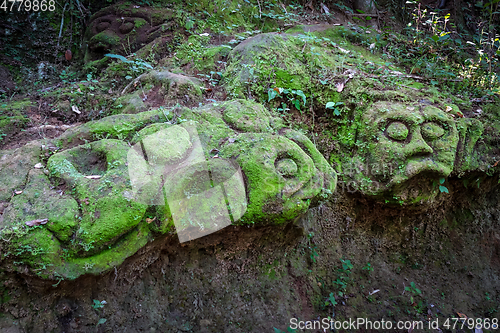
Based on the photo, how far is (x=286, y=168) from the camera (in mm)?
3174

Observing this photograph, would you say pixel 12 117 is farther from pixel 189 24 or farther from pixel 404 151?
pixel 404 151

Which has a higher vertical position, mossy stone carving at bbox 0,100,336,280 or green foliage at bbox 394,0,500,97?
green foliage at bbox 394,0,500,97

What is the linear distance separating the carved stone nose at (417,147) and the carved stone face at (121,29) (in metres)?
4.67

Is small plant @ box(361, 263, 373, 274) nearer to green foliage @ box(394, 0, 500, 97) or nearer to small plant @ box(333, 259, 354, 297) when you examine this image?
small plant @ box(333, 259, 354, 297)

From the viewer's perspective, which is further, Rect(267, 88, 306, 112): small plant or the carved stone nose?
Rect(267, 88, 306, 112): small plant

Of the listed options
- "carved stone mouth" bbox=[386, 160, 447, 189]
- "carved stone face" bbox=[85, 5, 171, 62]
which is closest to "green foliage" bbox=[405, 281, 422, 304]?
"carved stone mouth" bbox=[386, 160, 447, 189]

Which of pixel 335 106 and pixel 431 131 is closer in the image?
pixel 431 131

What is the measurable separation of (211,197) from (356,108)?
8.74 ft

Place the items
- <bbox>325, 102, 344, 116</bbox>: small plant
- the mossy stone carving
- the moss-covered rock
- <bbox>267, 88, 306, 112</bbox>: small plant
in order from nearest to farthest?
1. the mossy stone carving
2. the moss-covered rock
3. <bbox>267, 88, 306, 112</bbox>: small plant
4. <bbox>325, 102, 344, 116</bbox>: small plant

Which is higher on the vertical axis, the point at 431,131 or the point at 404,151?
the point at 431,131

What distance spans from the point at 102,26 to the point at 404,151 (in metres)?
5.64

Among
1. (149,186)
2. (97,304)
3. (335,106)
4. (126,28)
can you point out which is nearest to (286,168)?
(149,186)

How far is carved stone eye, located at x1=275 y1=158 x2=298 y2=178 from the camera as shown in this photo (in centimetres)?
317

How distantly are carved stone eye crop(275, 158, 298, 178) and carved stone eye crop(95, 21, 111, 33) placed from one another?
4697 mm
